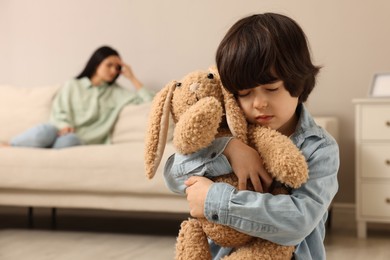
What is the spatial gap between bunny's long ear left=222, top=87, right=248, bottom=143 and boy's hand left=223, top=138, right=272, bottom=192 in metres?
0.02

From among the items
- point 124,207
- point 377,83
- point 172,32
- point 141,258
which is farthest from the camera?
point 172,32

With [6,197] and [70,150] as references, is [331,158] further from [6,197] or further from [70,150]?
[6,197]

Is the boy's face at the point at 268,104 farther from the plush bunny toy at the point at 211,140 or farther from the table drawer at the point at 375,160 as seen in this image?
the table drawer at the point at 375,160

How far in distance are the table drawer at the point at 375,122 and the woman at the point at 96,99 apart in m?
1.20

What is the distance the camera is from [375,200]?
3061 millimetres

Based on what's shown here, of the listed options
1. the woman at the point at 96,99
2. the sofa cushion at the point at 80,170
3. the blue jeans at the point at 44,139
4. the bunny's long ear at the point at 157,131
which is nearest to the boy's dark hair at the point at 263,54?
the bunny's long ear at the point at 157,131

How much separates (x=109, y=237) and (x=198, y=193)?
6.86 feet

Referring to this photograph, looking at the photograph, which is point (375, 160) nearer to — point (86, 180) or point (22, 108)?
point (86, 180)

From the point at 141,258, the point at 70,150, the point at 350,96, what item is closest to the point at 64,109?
the point at 70,150

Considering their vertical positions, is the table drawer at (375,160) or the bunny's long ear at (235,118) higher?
the bunny's long ear at (235,118)

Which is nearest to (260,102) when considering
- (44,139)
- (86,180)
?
(86,180)

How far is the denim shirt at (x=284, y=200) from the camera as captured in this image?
997 mm

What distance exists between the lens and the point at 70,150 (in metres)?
3.07

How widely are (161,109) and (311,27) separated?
2.67 metres
